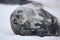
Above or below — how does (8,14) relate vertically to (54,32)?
above

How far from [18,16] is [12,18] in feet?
0.20

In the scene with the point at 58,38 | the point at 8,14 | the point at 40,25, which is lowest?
the point at 58,38

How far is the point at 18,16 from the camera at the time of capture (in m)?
1.27

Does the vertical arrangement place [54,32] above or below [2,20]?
below

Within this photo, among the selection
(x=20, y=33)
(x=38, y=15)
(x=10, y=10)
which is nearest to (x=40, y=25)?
(x=38, y=15)

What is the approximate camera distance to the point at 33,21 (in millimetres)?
1271

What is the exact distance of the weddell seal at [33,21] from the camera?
1.27 m

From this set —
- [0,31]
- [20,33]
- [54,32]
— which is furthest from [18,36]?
[54,32]

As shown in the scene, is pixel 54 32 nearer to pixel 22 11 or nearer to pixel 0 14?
pixel 22 11

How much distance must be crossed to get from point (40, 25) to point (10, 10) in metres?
0.32

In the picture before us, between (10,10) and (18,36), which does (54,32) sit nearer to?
(18,36)

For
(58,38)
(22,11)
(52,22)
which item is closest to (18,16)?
(22,11)

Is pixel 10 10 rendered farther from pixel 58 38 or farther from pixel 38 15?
pixel 58 38

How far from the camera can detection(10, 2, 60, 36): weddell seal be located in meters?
1.27
